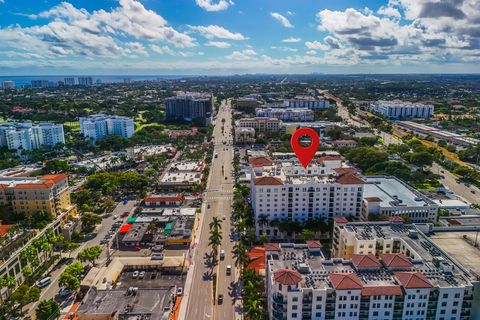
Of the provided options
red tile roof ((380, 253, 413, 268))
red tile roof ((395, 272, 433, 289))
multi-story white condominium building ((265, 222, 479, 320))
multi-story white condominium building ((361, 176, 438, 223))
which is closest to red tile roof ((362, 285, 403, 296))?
multi-story white condominium building ((265, 222, 479, 320))

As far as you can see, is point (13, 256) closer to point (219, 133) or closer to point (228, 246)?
point (228, 246)

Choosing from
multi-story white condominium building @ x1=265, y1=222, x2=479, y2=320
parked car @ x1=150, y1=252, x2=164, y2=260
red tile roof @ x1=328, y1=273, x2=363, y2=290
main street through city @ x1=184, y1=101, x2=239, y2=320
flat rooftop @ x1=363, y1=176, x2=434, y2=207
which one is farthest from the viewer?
flat rooftop @ x1=363, y1=176, x2=434, y2=207

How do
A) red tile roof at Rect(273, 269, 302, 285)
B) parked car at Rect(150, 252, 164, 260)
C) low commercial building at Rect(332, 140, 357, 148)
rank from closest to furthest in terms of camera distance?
A: red tile roof at Rect(273, 269, 302, 285) → parked car at Rect(150, 252, 164, 260) → low commercial building at Rect(332, 140, 357, 148)

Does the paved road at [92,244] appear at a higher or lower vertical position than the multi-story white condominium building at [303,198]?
lower

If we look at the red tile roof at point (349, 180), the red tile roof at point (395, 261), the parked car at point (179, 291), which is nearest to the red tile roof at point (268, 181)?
the red tile roof at point (349, 180)

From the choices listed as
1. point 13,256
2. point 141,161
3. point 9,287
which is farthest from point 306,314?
point 141,161

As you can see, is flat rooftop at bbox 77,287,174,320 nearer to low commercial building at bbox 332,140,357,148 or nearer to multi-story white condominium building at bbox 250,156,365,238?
multi-story white condominium building at bbox 250,156,365,238

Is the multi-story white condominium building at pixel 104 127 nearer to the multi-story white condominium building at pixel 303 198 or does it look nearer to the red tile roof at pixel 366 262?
the multi-story white condominium building at pixel 303 198
